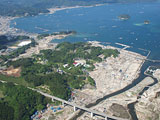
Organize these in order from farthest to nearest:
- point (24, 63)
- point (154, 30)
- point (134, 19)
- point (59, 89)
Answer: point (134, 19) → point (154, 30) → point (24, 63) → point (59, 89)

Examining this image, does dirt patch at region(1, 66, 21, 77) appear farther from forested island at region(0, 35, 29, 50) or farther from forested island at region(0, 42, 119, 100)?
forested island at region(0, 35, 29, 50)

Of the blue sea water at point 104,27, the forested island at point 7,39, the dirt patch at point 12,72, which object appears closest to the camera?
the dirt patch at point 12,72

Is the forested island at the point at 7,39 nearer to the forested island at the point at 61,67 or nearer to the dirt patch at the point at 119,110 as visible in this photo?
the forested island at the point at 61,67

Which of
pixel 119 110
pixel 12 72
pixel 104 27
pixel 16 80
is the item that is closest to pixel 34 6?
pixel 104 27

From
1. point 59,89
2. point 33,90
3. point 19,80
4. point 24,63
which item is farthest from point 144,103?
point 24,63

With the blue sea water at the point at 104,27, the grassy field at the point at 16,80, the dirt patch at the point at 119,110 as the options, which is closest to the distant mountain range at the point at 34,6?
the blue sea water at the point at 104,27

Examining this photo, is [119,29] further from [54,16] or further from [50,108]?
[50,108]

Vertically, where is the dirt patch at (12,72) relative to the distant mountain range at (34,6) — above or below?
below

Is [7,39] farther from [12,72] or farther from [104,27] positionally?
[104,27]
